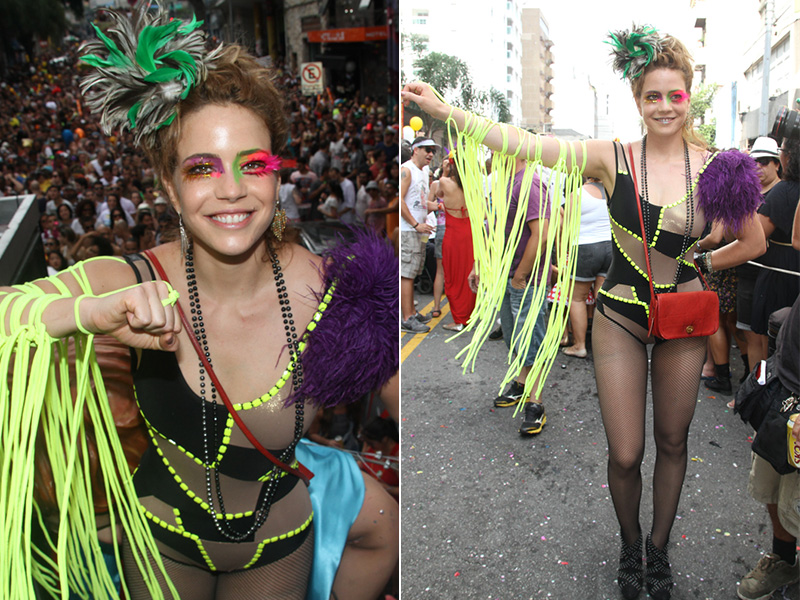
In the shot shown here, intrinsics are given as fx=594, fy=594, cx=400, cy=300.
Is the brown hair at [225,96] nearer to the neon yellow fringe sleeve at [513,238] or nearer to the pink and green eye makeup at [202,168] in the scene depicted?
the pink and green eye makeup at [202,168]

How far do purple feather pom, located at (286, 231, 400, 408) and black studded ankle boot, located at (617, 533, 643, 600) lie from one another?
0.96m

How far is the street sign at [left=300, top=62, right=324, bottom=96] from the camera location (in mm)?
4898

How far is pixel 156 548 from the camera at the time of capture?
1241 mm

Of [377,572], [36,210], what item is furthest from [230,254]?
[377,572]

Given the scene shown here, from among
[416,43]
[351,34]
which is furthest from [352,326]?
[351,34]

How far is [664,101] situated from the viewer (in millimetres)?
1497

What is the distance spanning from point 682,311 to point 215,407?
3.96 ft

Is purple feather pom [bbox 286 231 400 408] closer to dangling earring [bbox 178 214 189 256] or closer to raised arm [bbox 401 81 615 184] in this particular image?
dangling earring [bbox 178 214 189 256]

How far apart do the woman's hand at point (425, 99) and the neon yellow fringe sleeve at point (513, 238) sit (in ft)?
0.31

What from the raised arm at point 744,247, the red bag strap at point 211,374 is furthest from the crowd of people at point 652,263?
the red bag strap at point 211,374

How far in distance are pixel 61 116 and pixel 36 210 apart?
8505 millimetres

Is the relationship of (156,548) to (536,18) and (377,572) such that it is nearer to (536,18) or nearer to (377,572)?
(377,572)

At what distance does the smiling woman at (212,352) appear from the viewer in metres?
1.05

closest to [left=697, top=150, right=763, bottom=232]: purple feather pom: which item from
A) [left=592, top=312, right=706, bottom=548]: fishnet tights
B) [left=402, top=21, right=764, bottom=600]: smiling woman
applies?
[left=402, top=21, right=764, bottom=600]: smiling woman
